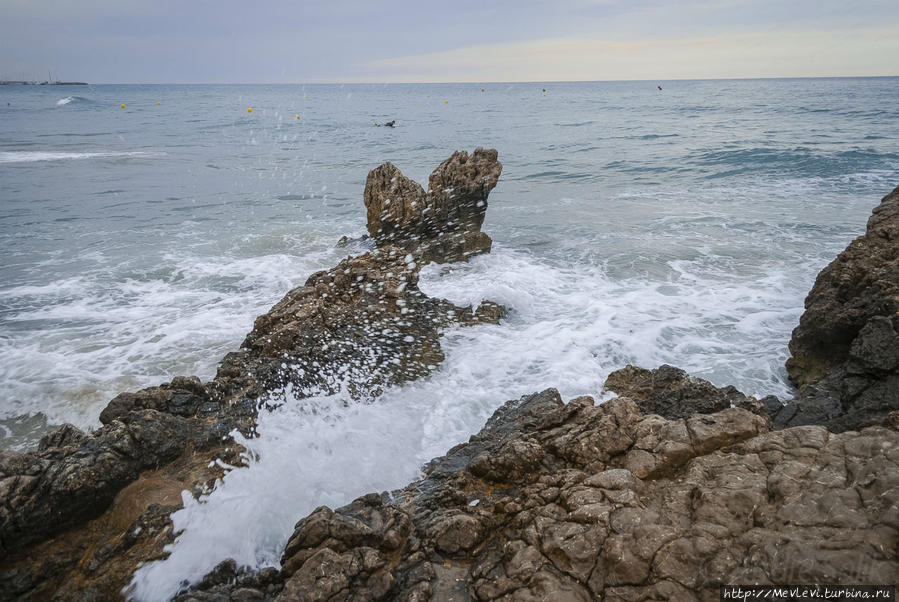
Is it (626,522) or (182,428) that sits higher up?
(626,522)

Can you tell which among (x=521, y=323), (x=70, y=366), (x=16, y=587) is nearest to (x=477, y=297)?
(x=521, y=323)

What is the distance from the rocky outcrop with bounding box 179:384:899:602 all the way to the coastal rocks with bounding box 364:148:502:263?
718 cm

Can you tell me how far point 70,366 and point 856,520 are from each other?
8225 mm

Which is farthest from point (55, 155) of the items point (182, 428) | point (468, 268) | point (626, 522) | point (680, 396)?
point (626, 522)

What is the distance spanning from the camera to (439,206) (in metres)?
10.6

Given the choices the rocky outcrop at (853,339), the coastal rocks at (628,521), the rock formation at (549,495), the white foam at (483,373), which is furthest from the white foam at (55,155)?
the rocky outcrop at (853,339)

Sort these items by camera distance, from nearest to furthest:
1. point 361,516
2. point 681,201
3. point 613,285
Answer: point 361,516 → point 613,285 → point 681,201

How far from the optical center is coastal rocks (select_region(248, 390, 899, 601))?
7.94ft

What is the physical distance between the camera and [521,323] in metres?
7.95

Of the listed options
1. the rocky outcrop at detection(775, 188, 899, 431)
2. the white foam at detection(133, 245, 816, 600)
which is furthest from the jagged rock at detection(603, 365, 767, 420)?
the white foam at detection(133, 245, 816, 600)

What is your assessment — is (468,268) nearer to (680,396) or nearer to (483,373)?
(483,373)

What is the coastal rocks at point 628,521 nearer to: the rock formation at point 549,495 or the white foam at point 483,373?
the rock formation at point 549,495

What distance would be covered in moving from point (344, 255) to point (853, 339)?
9.22m

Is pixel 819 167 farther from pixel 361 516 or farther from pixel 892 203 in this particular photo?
pixel 361 516
